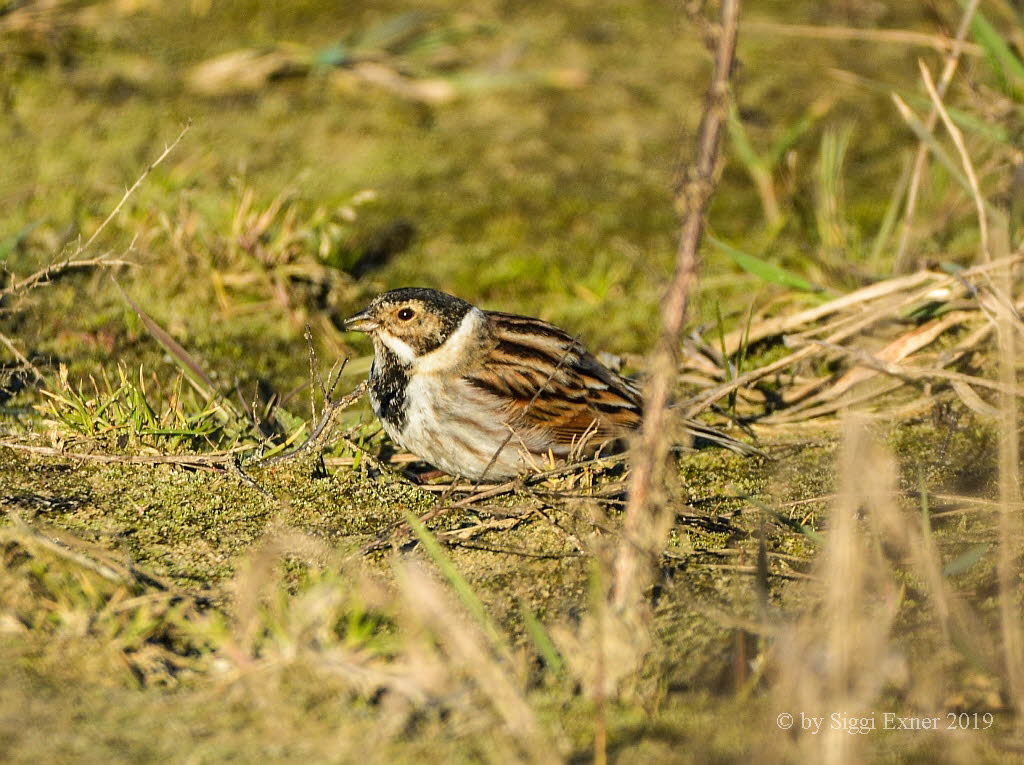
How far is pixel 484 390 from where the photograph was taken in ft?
13.6

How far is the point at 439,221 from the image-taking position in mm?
5965

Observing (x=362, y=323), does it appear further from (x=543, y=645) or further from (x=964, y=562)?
(x=964, y=562)

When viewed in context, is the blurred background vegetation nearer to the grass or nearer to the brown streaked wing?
the grass

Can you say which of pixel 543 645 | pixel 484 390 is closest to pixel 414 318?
pixel 484 390

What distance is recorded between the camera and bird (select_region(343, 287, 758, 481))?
397 centimetres

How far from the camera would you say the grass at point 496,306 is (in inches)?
105

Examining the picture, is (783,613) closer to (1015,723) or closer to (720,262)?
(1015,723)

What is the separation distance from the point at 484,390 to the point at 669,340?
1567 millimetres

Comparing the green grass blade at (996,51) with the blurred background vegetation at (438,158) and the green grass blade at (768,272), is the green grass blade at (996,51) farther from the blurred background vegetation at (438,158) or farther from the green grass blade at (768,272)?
the green grass blade at (768,272)

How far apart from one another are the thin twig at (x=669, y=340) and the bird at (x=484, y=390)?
112 cm

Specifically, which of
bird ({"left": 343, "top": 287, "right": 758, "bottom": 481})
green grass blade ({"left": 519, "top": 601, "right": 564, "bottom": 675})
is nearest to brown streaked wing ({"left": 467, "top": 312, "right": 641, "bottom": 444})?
bird ({"left": 343, "top": 287, "right": 758, "bottom": 481})

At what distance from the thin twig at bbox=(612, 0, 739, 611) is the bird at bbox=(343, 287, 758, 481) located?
3.67ft

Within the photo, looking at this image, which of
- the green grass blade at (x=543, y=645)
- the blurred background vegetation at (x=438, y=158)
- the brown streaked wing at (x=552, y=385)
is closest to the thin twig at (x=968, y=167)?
the blurred background vegetation at (x=438, y=158)

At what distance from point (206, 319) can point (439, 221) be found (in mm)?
1459
